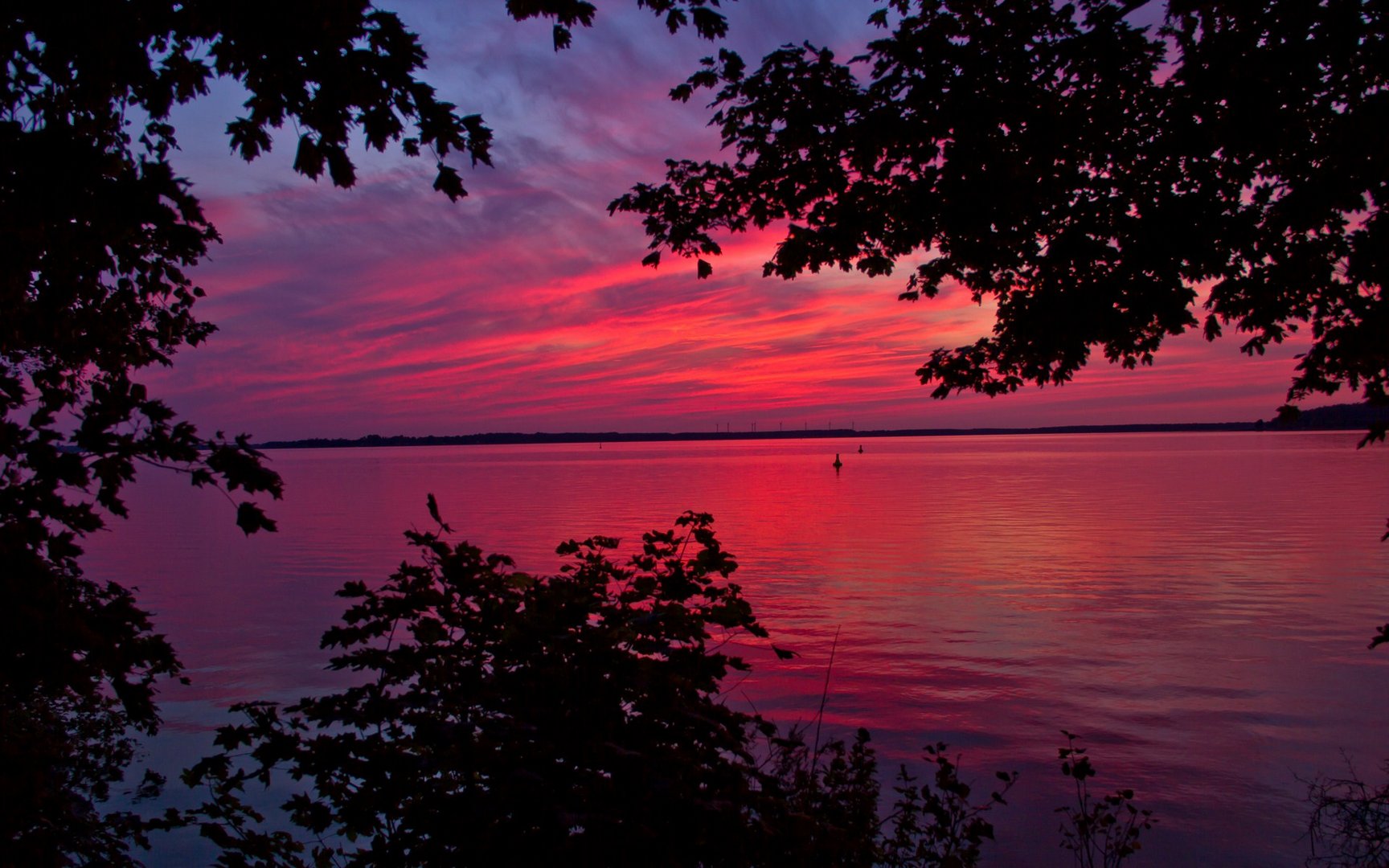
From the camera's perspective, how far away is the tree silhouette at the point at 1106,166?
6.45 metres

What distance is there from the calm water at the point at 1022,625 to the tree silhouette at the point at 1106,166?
517 centimetres

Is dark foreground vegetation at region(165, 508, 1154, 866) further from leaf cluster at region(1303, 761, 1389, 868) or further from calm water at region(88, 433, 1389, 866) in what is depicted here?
calm water at region(88, 433, 1389, 866)

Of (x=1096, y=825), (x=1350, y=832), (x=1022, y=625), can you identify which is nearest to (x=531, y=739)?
(x=1096, y=825)

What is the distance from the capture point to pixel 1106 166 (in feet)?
25.2

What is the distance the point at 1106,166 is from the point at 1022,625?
1291 centimetres

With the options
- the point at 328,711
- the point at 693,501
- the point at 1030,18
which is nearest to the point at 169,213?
the point at 328,711

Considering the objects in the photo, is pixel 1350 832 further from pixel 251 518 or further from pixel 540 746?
pixel 251 518

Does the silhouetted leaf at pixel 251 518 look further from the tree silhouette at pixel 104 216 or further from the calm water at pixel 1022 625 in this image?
the calm water at pixel 1022 625

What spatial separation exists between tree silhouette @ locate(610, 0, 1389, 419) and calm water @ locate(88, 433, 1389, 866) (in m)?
5.17

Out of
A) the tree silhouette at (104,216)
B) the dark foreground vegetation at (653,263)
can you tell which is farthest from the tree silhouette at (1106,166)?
the tree silhouette at (104,216)

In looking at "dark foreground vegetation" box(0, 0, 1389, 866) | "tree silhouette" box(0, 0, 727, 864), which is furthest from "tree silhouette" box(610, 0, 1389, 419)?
"tree silhouette" box(0, 0, 727, 864)

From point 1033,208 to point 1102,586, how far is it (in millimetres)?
18176

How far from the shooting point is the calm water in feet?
33.7

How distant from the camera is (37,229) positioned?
376cm
